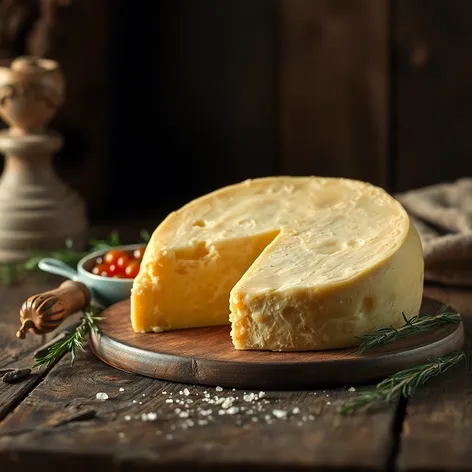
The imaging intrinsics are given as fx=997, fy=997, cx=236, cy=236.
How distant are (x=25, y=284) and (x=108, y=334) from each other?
0.79 meters

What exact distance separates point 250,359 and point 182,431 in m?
0.25

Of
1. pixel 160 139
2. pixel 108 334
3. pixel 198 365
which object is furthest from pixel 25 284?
pixel 160 139

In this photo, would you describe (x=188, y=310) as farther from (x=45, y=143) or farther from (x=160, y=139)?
(x=160, y=139)

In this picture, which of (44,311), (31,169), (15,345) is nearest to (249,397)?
(44,311)

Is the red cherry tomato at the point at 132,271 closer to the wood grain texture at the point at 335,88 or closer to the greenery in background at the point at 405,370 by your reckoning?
the greenery in background at the point at 405,370

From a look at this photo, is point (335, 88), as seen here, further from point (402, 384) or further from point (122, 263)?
point (402, 384)

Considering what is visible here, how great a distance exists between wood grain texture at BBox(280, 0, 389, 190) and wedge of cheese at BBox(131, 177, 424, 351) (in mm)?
1755

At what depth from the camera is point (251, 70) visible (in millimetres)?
3861

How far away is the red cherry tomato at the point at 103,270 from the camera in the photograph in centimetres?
222

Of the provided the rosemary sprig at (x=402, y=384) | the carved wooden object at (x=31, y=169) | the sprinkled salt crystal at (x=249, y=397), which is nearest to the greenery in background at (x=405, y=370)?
the rosemary sprig at (x=402, y=384)

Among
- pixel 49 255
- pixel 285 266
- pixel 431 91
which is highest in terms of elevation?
pixel 285 266

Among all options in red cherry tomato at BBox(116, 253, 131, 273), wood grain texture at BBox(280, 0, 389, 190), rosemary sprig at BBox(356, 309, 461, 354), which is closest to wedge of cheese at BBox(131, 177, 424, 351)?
rosemary sprig at BBox(356, 309, 461, 354)

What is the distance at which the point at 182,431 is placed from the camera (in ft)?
4.91

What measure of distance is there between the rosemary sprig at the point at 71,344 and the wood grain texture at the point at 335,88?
2.05 m
